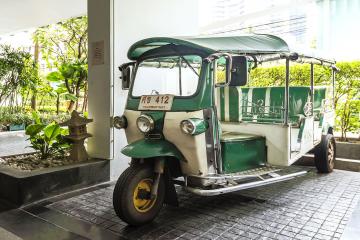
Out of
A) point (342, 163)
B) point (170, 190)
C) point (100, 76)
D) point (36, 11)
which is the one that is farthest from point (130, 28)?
point (36, 11)

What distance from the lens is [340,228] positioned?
125 inches

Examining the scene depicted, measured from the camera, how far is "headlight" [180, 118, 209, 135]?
3.16 m

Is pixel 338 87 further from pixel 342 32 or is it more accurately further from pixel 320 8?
pixel 320 8

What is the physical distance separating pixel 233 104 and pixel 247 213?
1.68 m

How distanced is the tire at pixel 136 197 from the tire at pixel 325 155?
301 centimetres

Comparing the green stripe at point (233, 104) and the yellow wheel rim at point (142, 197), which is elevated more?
the green stripe at point (233, 104)

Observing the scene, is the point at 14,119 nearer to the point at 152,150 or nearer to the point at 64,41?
the point at 64,41

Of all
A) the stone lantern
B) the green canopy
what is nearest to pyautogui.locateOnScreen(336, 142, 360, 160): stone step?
the green canopy

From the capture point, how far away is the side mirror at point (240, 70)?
3355mm

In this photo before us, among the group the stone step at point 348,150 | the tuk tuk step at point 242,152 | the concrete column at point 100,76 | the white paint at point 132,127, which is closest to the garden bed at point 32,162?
the concrete column at point 100,76

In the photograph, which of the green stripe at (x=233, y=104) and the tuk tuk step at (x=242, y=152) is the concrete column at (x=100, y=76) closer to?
the green stripe at (x=233, y=104)

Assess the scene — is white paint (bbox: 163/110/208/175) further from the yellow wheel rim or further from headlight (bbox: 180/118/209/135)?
the yellow wheel rim

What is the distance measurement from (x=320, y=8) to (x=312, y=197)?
4493 millimetres

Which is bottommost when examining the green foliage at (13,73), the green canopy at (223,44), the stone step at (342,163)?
the stone step at (342,163)
